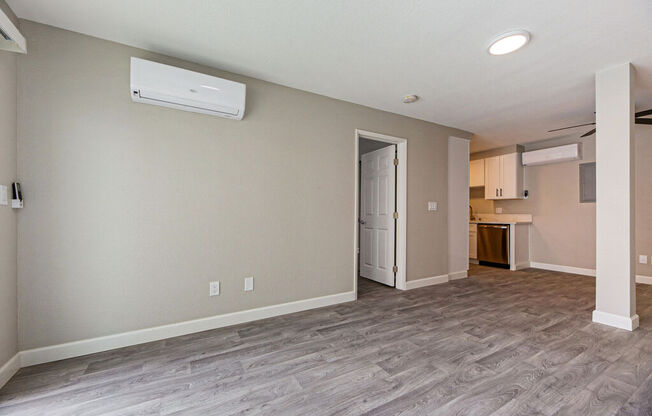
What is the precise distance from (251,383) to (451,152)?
4098mm

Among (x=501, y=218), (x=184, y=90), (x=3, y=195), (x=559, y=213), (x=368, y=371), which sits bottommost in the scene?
(x=368, y=371)

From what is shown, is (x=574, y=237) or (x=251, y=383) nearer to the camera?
(x=251, y=383)

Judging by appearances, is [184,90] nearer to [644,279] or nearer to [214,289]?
[214,289]

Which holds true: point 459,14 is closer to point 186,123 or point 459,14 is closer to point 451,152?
point 186,123

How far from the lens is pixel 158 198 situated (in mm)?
2332

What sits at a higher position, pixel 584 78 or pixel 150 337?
pixel 584 78

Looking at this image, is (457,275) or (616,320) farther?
(457,275)

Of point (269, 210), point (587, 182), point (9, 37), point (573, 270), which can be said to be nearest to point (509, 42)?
point (269, 210)

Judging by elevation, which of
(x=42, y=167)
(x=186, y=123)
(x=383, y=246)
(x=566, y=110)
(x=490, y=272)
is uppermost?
(x=566, y=110)

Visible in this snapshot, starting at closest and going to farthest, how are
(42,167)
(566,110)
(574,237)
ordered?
(42,167) → (566,110) → (574,237)

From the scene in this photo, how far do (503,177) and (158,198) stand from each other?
5.96m

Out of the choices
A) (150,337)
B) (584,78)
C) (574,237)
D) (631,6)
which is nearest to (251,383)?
(150,337)

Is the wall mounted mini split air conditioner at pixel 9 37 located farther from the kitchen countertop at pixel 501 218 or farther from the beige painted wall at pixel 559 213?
the beige painted wall at pixel 559 213

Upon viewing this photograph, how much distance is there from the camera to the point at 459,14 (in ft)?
6.06
